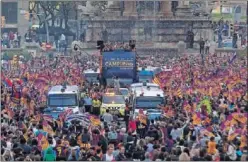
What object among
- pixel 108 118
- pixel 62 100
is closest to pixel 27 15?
pixel 62 100

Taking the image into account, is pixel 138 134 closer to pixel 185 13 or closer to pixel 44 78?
pixel 44 78

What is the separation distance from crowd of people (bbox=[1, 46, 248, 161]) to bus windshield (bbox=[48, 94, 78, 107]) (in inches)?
20.1

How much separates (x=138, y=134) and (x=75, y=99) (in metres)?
7.58

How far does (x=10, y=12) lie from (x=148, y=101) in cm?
7117

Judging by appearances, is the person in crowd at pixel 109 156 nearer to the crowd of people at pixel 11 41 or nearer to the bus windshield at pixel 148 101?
the bus windshield at pixel 148 101

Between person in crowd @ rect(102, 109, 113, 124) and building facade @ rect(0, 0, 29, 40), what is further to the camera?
building facade @ rect(0, 0, 29, 40)

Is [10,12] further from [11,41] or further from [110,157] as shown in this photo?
[110,157]

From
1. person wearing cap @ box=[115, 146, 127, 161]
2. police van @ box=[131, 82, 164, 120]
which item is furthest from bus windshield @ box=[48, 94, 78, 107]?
person wearing cap @ box=[115, 146, 127, 161]

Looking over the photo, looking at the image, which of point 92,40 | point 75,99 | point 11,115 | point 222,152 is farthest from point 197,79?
point 92,40

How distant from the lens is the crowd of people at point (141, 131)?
75.4ft

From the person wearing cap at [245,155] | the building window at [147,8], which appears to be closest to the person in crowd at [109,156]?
the person wearing cap at [245,155]

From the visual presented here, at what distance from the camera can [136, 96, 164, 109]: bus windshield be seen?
35.5 meters

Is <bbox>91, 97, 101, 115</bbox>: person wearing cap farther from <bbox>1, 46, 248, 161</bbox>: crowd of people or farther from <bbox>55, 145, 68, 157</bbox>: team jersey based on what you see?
<bbox>55, 145, 68, 157</bbox>: team jersey

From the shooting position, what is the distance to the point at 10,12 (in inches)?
4168
